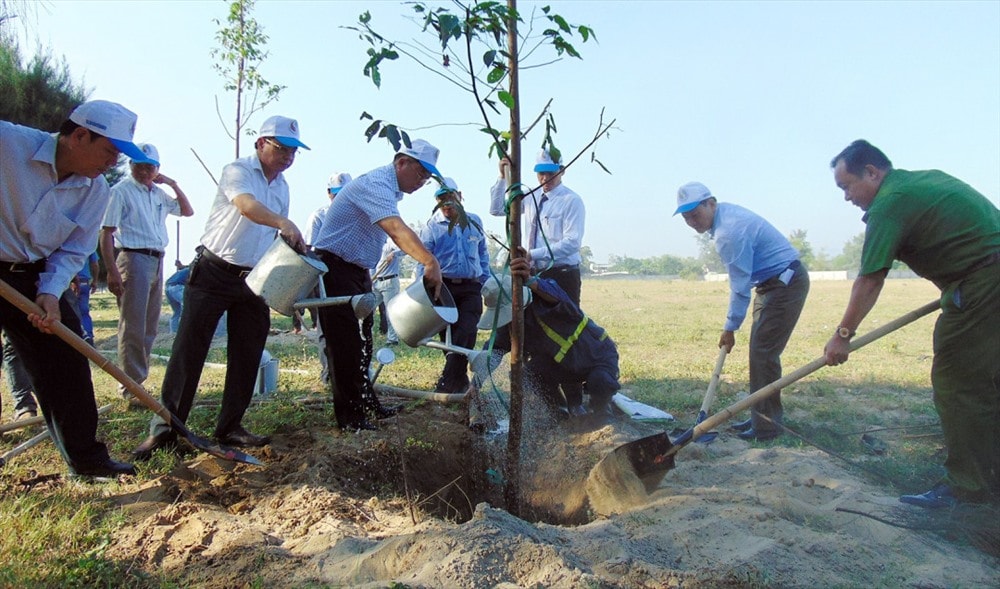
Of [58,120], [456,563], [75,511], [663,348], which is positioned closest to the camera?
[456,563]

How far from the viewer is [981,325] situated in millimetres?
3180

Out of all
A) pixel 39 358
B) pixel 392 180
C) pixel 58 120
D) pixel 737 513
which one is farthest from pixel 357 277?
pixel 58 120

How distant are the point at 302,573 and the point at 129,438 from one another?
241 cm

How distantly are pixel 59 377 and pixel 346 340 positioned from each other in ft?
4.82

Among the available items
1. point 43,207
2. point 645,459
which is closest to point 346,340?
point 43,207

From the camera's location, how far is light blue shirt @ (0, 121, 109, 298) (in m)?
3.01

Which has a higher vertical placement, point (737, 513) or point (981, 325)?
point (981, 325)

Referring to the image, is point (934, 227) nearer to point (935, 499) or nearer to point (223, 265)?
point (935, 499)

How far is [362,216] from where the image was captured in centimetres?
402

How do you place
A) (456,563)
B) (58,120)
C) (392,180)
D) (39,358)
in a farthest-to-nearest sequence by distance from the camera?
1. (58,120)
2. (392,180)
3. (39,358)
4. (456,563)

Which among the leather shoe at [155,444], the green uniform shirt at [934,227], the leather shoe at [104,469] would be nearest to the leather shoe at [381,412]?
the leather shoe at [155,444]

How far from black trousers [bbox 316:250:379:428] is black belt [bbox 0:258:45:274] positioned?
1380 mm

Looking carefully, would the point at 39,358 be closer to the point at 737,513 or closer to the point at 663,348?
the point at 737,513

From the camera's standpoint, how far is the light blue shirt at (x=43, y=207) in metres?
3.01
